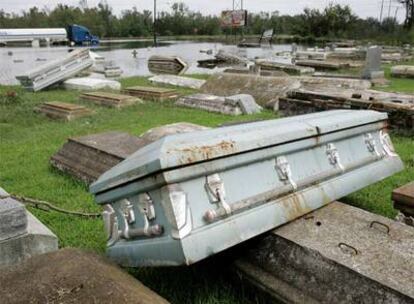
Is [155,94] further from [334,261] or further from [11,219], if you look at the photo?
[334,261]

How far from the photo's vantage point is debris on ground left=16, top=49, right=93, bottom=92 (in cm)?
1262

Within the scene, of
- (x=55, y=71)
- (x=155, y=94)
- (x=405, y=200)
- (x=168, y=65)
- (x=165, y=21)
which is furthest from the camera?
(x=165, y=21)

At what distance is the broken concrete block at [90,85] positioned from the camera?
41.2ft

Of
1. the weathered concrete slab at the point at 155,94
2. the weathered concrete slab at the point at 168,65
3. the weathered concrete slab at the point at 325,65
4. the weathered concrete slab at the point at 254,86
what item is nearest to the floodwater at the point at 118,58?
the weathered concrete slab at the point at 168,65

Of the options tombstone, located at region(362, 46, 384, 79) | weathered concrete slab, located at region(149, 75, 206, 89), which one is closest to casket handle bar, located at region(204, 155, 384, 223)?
weathered concrete slab, located at region(149, 75, 206, 89)

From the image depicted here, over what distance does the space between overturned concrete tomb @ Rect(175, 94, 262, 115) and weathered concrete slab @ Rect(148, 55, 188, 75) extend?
408 inches

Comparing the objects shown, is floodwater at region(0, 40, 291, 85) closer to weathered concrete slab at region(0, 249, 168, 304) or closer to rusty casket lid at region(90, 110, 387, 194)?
rusty casket lid at region(90, 110, 387, 194)

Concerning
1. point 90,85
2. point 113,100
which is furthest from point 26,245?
point 90,85

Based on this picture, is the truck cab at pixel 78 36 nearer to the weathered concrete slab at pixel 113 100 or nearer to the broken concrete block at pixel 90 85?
the broken concrete block at pixel 90 85

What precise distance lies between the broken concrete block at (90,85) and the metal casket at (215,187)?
1047 cm

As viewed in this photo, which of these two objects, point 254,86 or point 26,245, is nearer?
point 26,245

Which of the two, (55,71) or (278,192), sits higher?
(278,192)

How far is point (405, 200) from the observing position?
9.22ft

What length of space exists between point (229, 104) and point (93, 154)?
4.61 meters
